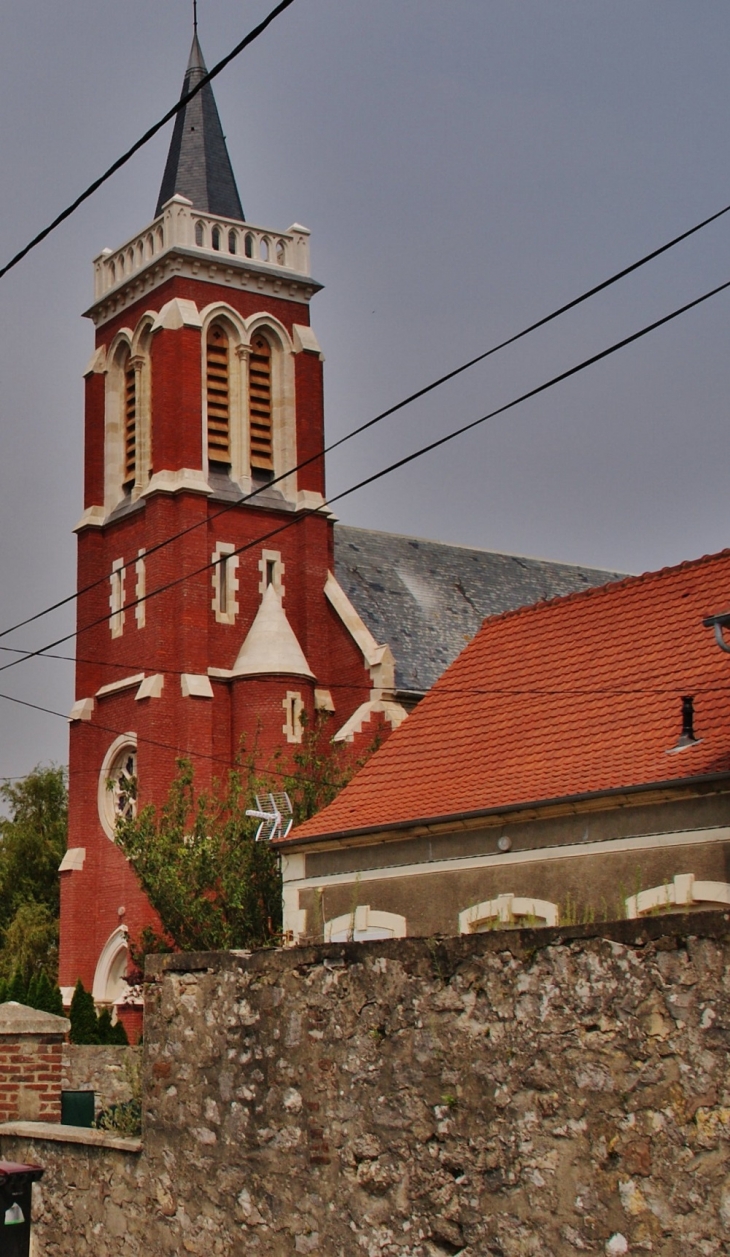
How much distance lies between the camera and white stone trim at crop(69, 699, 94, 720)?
37.6m

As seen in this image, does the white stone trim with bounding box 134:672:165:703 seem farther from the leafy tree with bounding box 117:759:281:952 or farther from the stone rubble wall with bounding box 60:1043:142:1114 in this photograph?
the stone rubble wall with bounding box 60:1043:142:1114

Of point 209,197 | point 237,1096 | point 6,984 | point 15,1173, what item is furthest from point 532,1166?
point 209,197

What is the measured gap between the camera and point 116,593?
3769 centimetres

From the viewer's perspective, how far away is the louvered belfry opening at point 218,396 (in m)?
37.5

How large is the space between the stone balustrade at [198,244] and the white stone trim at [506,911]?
23.8 m

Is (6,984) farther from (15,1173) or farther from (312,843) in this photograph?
(15,1173)

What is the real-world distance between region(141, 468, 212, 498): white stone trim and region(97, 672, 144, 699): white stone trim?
13.3 feet

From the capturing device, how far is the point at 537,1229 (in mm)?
6910

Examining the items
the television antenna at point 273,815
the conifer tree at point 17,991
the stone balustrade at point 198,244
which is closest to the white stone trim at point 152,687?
the television antenna at point 273,815

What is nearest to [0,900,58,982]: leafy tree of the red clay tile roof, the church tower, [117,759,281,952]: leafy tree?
the church tower

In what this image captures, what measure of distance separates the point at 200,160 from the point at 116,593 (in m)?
11.4

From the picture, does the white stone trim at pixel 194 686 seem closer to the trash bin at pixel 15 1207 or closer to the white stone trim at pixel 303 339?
the white stone trim at pixel 303 339

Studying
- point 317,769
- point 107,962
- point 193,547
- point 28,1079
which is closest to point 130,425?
point 193,547

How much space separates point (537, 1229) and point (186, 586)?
29079mm
